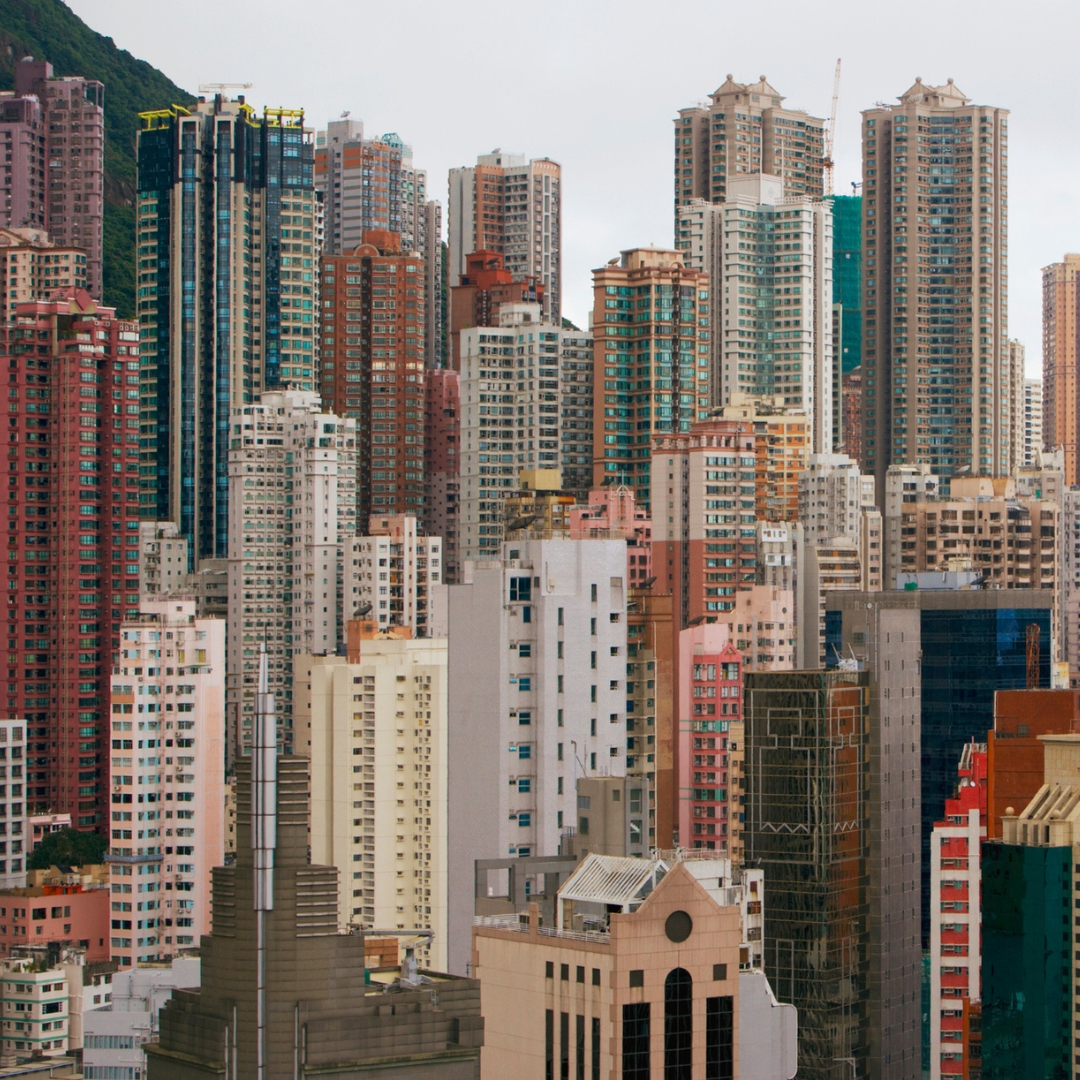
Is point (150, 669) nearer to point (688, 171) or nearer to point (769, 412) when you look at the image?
point (769, 412)

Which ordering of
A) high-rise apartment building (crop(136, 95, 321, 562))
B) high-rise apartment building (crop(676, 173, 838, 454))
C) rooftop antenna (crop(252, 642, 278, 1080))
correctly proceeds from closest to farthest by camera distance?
rooftop antenna (crop(252, 642, 278, 1080))
high-rise apartment building (crop(136, 95, 321, 562))
high-rise apartment building (crop(676, 173, 838, 454))

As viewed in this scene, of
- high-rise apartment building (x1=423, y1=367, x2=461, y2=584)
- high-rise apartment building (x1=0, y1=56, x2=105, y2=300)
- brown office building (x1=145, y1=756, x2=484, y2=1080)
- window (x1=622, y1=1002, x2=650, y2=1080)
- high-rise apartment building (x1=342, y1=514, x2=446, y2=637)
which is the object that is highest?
high-rise apartment building (x1=0, y1=56, x2=105, y2=300)

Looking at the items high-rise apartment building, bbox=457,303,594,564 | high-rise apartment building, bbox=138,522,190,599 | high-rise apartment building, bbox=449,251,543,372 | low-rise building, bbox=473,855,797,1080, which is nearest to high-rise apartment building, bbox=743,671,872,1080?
low-rise building, bbox=473,855,797,1080

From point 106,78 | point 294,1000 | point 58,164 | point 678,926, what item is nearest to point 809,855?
point 678,926

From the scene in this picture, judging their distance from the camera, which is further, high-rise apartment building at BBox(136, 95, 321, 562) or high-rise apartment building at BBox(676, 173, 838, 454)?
high-rise apartment building at BBox(676, 173, 838, 454)

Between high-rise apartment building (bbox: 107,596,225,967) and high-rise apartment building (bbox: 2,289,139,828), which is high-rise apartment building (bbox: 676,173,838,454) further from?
high-rise apartment building (bbox: 107,596,225,967)

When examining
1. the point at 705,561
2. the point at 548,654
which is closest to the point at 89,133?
the point at 705,561

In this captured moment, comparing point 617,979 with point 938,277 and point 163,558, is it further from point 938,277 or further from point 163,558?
point 938,277
